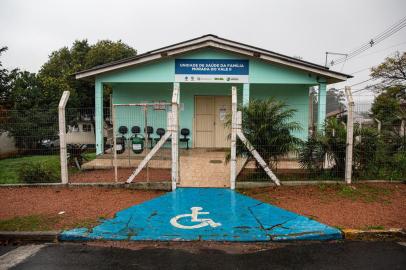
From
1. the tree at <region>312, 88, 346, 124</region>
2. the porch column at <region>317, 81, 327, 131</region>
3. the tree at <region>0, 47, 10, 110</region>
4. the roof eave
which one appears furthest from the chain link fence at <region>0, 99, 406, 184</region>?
the tree at <region>0, 47, 10, 110</region>

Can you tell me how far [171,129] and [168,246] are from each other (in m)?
3.36

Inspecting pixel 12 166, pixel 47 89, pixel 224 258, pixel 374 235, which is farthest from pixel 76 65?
pixel 374 235

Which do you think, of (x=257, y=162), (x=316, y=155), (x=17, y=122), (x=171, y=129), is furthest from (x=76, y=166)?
(x=316, y=155)

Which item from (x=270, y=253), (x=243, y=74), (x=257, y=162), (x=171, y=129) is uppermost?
(x=243, y=74)

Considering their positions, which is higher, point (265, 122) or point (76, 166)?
point (265, 122)

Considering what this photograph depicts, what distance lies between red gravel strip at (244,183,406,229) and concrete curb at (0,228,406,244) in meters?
0.22

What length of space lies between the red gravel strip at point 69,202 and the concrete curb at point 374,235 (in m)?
4.16

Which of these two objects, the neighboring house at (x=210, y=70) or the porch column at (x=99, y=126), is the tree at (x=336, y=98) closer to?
the neighboring house at (x=210, y=70)

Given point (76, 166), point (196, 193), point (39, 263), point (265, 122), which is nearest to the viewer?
point (39, 263)

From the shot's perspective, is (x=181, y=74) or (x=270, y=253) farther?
(x=181, y=74)

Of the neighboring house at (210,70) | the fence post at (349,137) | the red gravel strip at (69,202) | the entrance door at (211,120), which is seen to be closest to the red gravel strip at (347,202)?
the fence post at (349,137)

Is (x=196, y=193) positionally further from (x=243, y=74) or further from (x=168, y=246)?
(x=243, y=74)

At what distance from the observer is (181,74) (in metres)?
11.4

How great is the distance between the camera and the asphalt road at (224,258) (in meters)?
3.95
